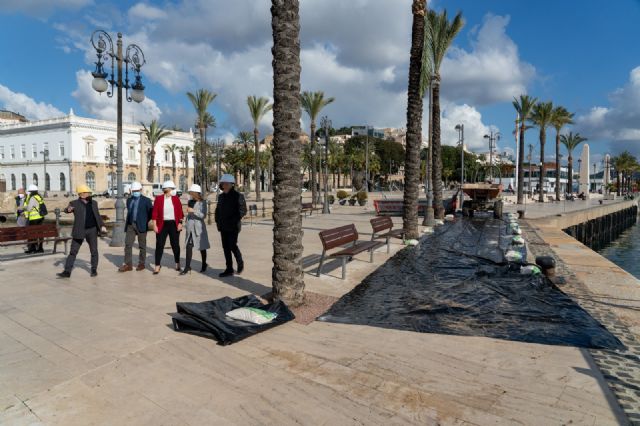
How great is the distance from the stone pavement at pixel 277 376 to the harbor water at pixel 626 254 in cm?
1866

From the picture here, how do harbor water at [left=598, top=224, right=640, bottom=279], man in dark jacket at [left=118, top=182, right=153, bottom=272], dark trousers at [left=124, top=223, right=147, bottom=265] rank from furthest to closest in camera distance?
harbor water at [left=598, top=224, right=640, bottom=279] → dark trousers at [left=124, top=223, right=147, bottom=265] → man in dark jacket at [left=118, top=182, right=153, bottom=272]

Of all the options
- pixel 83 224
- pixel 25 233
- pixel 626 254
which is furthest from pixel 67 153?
pixel 626 254

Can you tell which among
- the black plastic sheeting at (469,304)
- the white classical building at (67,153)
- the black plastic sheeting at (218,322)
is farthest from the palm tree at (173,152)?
the black plastic sheeting at (218,322)

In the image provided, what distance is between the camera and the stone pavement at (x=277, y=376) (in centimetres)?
316

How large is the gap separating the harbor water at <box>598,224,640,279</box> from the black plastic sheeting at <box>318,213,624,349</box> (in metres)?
14.8

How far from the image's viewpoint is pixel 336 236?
824 cm

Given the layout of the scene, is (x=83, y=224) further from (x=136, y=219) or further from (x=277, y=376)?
(x=277, y=376)

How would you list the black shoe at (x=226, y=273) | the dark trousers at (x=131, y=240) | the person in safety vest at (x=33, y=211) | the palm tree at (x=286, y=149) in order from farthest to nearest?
the person in safety vest at (x=33, y=211)
the dark trousers at (x=131, y=240)
the black shoe at (x=226, y=273)
the palm tree at (x=286, y=149)

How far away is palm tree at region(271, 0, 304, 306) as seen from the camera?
18.6 feet

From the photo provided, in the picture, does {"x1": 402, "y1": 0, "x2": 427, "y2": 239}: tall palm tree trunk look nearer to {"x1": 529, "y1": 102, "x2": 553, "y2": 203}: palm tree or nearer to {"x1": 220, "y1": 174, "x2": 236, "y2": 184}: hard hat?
{"x1": 220, "y1": 174, "x2": 236, "y2": 184}: hard hat

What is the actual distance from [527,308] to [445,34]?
18.6 metres

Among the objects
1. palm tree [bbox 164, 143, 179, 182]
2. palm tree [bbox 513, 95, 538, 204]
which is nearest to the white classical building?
palm tree [bbox 164, 143, 179, 182]

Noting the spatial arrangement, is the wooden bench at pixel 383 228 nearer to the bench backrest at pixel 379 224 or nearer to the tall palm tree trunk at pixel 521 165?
the bench backrest at pixel 379 224

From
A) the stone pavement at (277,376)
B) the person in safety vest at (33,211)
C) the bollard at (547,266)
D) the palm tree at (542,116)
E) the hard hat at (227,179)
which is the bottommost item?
the stone pavement at (277,376)
